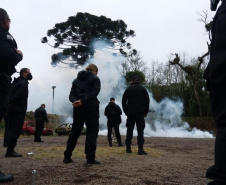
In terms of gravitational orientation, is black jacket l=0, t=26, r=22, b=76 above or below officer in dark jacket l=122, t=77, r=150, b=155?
above

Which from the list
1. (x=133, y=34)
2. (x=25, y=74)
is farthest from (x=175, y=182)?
(x=133, y=34)

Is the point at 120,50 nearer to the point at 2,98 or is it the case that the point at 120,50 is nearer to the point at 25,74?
the point at 25,74

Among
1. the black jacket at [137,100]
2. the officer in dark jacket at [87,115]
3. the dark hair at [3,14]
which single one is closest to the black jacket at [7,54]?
the dark hair at [3,14]

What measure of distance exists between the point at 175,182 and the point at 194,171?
1.03 metres

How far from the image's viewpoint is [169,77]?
1956 inches

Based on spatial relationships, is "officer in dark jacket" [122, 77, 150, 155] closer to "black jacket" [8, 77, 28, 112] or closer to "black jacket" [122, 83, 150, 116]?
"black jacket" [122, 83, 150, 116]

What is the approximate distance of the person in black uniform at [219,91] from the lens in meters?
1.67

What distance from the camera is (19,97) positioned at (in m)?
6.46

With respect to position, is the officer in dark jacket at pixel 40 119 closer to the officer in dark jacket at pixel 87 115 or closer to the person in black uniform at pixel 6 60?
the officer in dark jacket at pixel 87 115

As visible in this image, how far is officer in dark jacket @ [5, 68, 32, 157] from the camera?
617 cm

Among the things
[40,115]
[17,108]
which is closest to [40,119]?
[40,115]

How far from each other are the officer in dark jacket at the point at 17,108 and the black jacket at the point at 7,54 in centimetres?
256

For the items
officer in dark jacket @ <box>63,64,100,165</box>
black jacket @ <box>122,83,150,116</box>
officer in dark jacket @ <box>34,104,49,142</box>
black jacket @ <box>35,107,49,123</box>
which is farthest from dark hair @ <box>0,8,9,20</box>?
black jacket @ <box>35,107,49,123</box>

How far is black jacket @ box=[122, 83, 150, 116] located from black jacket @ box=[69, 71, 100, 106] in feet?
6.75
